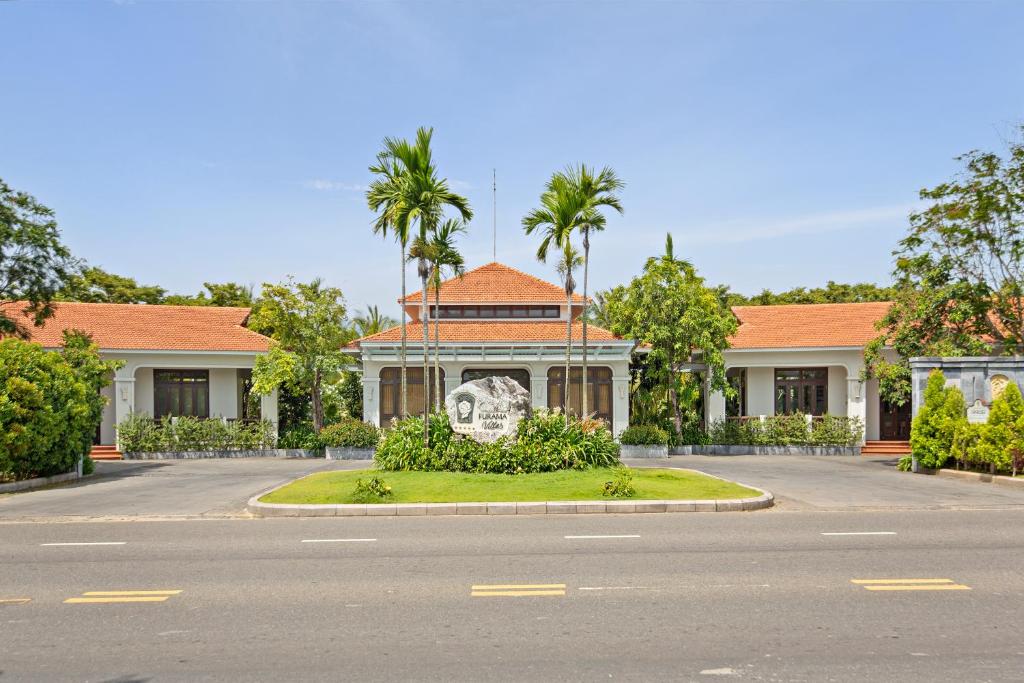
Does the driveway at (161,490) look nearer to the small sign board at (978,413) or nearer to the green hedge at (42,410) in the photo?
the green hedge at (42,410)

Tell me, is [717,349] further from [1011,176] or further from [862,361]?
[1011,176]

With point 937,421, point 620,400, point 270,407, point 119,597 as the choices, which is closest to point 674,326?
point 620,400

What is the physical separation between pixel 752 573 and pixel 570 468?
9.63 meters

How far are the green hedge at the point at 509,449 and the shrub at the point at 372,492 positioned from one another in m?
3.61

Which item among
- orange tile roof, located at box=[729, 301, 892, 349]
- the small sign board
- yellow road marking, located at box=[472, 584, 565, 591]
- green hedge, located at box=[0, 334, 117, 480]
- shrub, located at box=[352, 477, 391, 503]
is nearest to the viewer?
yellow road marking, located at box=[472, 584, 565, 591]

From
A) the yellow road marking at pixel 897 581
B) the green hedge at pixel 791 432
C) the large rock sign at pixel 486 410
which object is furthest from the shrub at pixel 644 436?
the yellow road marking at pixel 897 581

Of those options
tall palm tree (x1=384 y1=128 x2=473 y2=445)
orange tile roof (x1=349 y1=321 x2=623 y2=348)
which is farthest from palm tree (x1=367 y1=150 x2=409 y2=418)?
orange tile roof (x1=349 y1=321 x2=623 y2=348)

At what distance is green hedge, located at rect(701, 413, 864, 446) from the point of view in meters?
29.1

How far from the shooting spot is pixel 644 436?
89.5 feet

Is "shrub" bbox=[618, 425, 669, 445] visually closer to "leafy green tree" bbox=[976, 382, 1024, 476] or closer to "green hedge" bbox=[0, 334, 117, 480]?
"leafy green tree" bbox=[976, 382, 1024, 476]

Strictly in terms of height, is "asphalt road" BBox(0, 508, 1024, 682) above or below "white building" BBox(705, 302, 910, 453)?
below

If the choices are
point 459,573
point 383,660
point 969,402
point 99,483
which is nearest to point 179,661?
point 383,660

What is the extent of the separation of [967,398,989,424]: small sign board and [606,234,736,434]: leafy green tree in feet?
28.8

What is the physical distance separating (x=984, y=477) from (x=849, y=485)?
3.85 m
